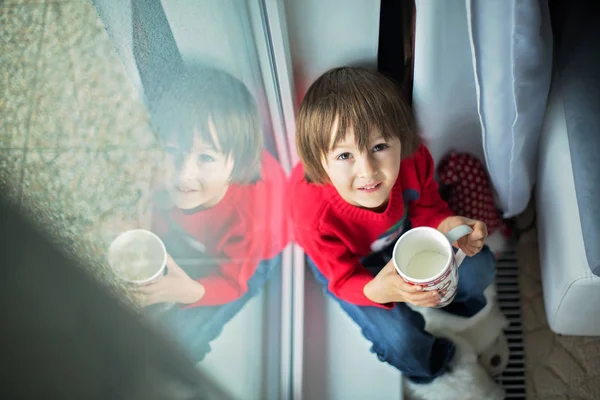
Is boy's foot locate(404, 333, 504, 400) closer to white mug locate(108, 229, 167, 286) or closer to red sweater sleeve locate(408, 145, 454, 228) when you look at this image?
red sweater sleeve locate(408, 145, 454, 228)

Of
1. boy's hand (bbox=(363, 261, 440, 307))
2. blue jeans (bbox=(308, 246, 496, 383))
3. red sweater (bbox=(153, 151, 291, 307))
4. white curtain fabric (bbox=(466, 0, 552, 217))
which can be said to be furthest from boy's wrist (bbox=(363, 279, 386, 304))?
white curtain fabric (bbox=(466, 0, 552, 217))

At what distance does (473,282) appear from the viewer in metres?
1.19

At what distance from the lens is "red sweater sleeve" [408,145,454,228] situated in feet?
3.57

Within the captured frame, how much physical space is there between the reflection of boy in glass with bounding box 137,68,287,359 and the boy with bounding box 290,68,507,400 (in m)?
0.09

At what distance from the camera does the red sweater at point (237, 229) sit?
721 millimetres

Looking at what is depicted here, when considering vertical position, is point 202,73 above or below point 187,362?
above

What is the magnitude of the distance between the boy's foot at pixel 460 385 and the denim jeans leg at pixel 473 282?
0.10 m

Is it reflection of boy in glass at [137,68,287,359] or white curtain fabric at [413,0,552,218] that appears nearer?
reflection of boy in glass at [137,68,287,359]

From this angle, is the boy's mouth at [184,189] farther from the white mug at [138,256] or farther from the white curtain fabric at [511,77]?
the white curtain fabric at [511,77]

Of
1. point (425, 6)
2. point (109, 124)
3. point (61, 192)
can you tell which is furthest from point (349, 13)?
point (61, 192)

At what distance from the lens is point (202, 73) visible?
2.50 feet

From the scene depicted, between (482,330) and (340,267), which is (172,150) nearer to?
(340,267)

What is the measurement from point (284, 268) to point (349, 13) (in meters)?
0.60

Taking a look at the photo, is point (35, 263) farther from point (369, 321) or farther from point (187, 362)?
point (369, 321)
